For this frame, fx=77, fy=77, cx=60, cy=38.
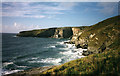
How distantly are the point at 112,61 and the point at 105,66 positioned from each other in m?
1.36

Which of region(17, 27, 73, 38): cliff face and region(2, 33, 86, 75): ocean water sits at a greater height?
region(17, 27, 73, 38): cliff face

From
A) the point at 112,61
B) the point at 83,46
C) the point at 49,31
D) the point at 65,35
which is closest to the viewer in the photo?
the point at 112,61

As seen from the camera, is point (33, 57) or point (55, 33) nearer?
point (33, 57)

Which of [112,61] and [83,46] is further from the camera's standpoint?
[83,46]

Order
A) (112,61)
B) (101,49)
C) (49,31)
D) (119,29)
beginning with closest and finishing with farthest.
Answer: (112,61), (101,49), (119,29), (49,31)

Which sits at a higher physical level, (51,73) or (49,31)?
(49,31)

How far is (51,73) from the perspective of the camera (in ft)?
28.8

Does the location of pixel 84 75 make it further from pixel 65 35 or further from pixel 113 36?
pixel 65 35

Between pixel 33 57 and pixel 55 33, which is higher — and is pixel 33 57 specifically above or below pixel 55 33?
below

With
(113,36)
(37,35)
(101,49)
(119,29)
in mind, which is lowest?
(101,49)

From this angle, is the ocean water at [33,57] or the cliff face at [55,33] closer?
the ocean water at [33,57]

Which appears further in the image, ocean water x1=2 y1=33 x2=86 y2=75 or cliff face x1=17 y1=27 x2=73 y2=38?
cliff face x1=17 y1=27 x2=73 y2=38

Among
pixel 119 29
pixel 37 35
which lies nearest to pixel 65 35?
pixel 37 35

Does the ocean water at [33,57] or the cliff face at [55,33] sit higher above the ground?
the cliff face at [55,33]
